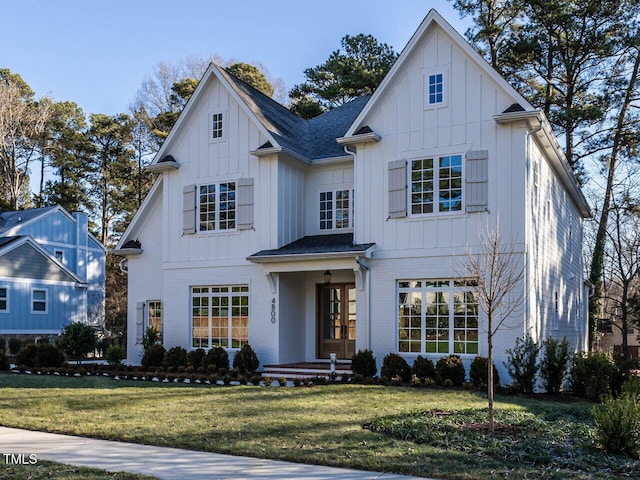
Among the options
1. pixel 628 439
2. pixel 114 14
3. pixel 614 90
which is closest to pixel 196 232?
pixel 114 14

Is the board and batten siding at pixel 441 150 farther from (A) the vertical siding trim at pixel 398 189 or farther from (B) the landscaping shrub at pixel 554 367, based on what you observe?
(B) the landscaping shrub at pixel 554 367

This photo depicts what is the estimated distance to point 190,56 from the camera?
1523 inches

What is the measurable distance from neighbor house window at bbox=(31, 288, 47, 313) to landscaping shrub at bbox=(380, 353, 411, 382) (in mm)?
20490

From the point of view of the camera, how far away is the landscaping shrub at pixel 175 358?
17469 millimetres

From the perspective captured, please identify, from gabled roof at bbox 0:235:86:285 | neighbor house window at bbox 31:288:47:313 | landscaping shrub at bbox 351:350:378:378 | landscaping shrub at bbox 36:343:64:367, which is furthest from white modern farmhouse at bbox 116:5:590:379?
neighbor house window at bbox 31:288:47:313

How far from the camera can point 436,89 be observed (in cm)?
1572

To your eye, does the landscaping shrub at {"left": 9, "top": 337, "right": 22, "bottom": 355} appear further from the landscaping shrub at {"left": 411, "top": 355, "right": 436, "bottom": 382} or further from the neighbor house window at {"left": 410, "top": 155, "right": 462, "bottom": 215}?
the neighbor house window at {"left": 410, "top": 155, "right": 462, "bottom": 215}

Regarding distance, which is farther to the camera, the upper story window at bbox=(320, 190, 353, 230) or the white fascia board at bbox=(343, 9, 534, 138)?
the upper story window at bbox=(320, 190, 353, 230)

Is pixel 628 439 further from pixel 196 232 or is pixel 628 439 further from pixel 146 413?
pixel 196 232

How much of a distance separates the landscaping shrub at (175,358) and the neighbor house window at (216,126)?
5.98 m

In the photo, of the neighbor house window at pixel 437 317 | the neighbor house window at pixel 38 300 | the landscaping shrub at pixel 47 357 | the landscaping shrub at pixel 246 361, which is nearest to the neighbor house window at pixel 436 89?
the neighbor house window at pixel 437 317

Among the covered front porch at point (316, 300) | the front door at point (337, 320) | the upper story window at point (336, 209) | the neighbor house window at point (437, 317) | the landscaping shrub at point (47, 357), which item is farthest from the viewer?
the landscaping shrub at point (47, 357)

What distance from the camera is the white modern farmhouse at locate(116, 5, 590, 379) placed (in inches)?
592

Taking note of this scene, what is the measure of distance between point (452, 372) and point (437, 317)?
152cm
